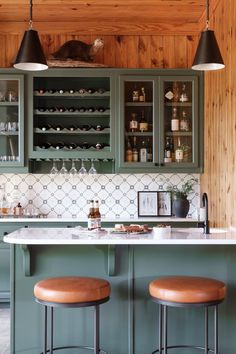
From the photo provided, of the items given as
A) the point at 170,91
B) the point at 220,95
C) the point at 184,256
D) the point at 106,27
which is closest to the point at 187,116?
the point at 170,91

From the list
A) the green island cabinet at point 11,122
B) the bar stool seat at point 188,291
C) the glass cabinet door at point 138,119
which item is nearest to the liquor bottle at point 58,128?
the green island cabinet at point 11,122

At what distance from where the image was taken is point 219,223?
14.0ft

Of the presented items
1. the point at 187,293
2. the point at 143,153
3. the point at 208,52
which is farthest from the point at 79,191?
the point at 187,293

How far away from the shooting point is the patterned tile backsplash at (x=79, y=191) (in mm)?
5340

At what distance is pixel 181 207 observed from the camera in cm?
504

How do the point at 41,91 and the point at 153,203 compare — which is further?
the point at 153,203

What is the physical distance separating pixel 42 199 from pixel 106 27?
2.06 meters

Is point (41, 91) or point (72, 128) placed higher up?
point (41, 91)

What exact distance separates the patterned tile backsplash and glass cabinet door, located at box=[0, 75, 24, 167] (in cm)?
39

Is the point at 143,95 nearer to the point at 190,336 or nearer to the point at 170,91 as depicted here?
the point at 170,91

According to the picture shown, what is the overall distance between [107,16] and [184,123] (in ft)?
4.57

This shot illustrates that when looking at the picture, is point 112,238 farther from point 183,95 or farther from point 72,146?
point 183,95

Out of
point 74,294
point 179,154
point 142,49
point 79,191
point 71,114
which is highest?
point 142,49

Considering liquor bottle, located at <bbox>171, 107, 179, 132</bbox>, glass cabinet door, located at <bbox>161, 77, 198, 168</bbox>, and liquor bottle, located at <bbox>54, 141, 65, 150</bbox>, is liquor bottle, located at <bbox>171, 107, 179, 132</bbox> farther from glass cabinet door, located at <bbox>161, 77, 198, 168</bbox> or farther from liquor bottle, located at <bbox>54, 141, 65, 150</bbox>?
liquor bottle, located at <bbox>54, 141, 65, 150</bbox>
